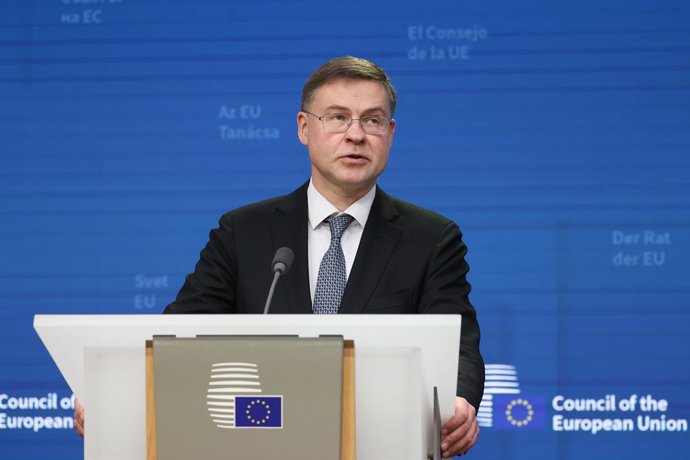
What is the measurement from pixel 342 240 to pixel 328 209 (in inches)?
3.5

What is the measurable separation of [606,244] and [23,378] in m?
2.13

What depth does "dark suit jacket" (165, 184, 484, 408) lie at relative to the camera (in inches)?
101

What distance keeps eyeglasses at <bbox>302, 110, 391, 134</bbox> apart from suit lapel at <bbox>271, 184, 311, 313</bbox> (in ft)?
0.66

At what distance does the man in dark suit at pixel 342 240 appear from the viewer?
8.45 ft

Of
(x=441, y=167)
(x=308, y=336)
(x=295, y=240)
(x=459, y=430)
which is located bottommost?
(x=459, y=430)

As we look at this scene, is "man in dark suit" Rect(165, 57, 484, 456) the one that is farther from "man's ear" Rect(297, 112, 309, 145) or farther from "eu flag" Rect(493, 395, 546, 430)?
"eu flag" Rect(493, 395, 546, 430)

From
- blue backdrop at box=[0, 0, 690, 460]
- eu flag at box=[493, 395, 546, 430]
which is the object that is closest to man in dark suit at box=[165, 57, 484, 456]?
blue backdrop at box=[0, 0, 690, 460]

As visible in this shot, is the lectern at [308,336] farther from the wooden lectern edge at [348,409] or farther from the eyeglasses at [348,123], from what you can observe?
the eyeglasses at [348,123]

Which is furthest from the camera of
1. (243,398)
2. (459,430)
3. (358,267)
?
(358,267)

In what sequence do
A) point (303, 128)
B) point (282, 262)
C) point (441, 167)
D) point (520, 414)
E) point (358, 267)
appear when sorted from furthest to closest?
point (441, 167)
point (520, 414)
point (303, 128)
point (358, 267)
point (282, 262)

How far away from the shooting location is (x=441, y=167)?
3.85m

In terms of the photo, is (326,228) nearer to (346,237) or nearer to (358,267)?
(346,237)

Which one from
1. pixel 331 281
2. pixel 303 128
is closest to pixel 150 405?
pixel 331 281

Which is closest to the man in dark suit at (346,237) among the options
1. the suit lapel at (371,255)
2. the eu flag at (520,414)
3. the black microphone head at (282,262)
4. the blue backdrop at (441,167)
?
the suit lapel at (371,255)
